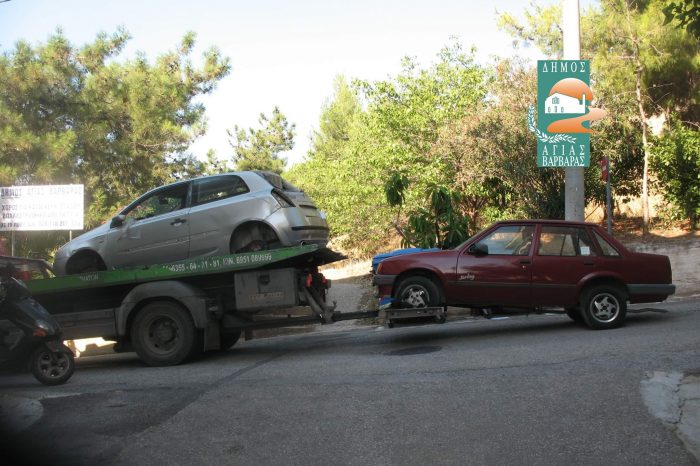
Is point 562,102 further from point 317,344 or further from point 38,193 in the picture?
point 38,193

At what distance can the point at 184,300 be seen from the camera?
8930 millimetres

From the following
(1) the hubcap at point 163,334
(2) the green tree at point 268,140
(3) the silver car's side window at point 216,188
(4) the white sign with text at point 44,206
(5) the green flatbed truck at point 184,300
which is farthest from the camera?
(2) the green tree at point 268,140

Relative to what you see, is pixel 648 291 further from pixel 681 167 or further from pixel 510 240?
pixel 681 167

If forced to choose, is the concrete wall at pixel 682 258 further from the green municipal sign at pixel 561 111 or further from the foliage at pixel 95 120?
the foliage at pixel 95 120

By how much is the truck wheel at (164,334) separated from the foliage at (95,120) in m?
11.7

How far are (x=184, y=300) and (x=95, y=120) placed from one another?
15086mm

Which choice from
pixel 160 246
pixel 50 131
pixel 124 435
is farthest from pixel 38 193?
pixel 124 435

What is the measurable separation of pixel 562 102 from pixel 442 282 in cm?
653

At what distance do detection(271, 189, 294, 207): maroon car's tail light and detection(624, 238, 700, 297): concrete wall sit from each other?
27.9 ft

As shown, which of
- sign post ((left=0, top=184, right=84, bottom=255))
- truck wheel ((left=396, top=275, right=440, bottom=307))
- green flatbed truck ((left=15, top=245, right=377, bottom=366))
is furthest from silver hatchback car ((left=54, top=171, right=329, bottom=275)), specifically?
sign post ((left=0, top=184, right=84, bottom=255))

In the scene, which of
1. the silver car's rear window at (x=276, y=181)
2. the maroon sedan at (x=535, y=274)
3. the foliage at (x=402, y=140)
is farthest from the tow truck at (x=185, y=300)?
the foliage at (x=402, y=140)

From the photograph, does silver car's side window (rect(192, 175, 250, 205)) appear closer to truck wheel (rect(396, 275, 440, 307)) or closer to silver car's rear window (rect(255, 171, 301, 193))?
silver car's rear window (rect(255, 171, 301, 193))

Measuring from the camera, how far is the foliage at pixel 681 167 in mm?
18000

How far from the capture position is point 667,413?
18.4 feet
